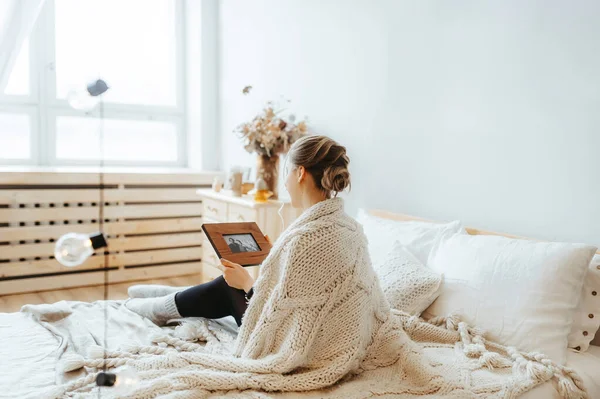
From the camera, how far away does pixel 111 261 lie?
3.94 m

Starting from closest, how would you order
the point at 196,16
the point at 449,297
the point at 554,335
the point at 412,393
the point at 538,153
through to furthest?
1. the point at 412,393
2. the point at 554,335
3. the point at 449,297
4. the point at 538,153
5. the point at 196,16

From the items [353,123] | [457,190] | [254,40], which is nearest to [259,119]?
[353,123]

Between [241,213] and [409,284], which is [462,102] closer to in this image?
[409,284]

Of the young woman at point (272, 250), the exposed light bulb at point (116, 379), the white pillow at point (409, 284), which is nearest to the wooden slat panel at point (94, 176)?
the young woman at point (272, 250)

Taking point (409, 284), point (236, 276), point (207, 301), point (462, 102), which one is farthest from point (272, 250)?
point (462, 102)

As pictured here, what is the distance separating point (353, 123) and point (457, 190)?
79 centimetres

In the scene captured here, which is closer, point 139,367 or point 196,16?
point 139,367

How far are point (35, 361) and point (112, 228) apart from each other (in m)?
2.42

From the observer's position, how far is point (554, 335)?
65.2 inches

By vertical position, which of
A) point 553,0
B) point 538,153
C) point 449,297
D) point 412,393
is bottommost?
point 412,393

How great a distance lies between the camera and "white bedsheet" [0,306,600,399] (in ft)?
4.66

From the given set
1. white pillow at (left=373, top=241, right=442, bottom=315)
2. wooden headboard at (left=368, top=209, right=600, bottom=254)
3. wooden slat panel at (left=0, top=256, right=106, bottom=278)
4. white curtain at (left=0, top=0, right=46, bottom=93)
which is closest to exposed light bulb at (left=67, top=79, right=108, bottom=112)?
white curtain at (left=0, top=0, right=46, bottom=93)

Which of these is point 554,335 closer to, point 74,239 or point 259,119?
point 74,239

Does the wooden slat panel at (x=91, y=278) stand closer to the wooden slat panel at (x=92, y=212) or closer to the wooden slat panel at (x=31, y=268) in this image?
the wooden slat panel at (x=31, y=268)
